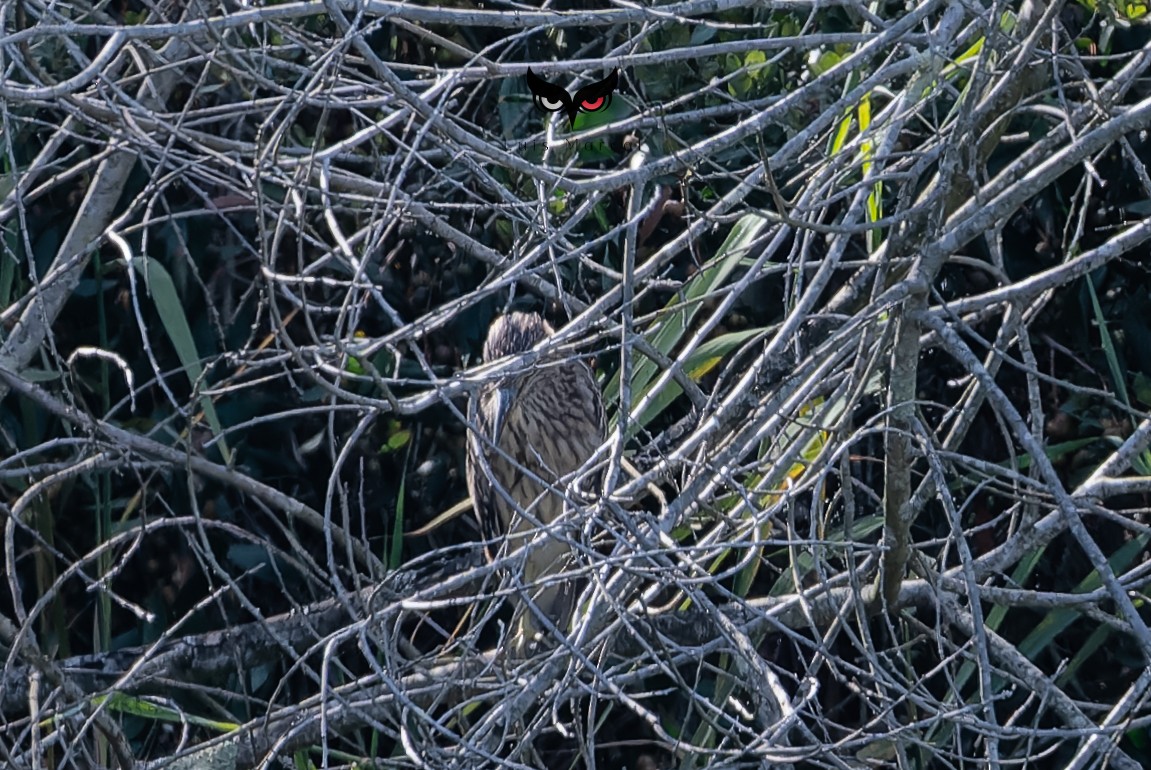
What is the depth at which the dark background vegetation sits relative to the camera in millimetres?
2156

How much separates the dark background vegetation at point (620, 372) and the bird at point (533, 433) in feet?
0.47

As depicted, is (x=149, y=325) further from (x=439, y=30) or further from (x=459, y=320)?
(x=439, y=30)

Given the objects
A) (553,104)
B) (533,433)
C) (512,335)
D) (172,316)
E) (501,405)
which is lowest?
(533,433)

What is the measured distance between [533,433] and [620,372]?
168cm

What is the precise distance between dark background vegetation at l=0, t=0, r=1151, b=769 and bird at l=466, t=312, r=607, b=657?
5.7 inches

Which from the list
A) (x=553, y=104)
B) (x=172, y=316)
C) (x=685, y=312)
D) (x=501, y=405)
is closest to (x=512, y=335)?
(x=501, y=405)

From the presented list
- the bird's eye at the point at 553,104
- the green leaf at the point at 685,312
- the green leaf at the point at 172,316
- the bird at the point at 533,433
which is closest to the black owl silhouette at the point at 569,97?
the bird's eye at the point at 553,104

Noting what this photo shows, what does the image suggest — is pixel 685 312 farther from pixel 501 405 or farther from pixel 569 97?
pixel 501 405

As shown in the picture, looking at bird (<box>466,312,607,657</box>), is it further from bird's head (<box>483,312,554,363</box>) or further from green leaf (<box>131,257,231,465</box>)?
green leaf (<box>131,257,231,465</box>)

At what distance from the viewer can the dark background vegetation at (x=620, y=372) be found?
7.07 ft

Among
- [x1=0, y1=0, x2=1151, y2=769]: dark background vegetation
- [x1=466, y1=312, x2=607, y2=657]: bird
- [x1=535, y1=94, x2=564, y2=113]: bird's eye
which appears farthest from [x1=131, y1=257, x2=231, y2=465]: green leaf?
[x1=535, y1=94, x2=564, y2=113]: bird's eye

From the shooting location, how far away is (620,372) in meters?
2.74

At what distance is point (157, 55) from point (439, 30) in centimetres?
121

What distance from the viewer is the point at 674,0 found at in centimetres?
344
